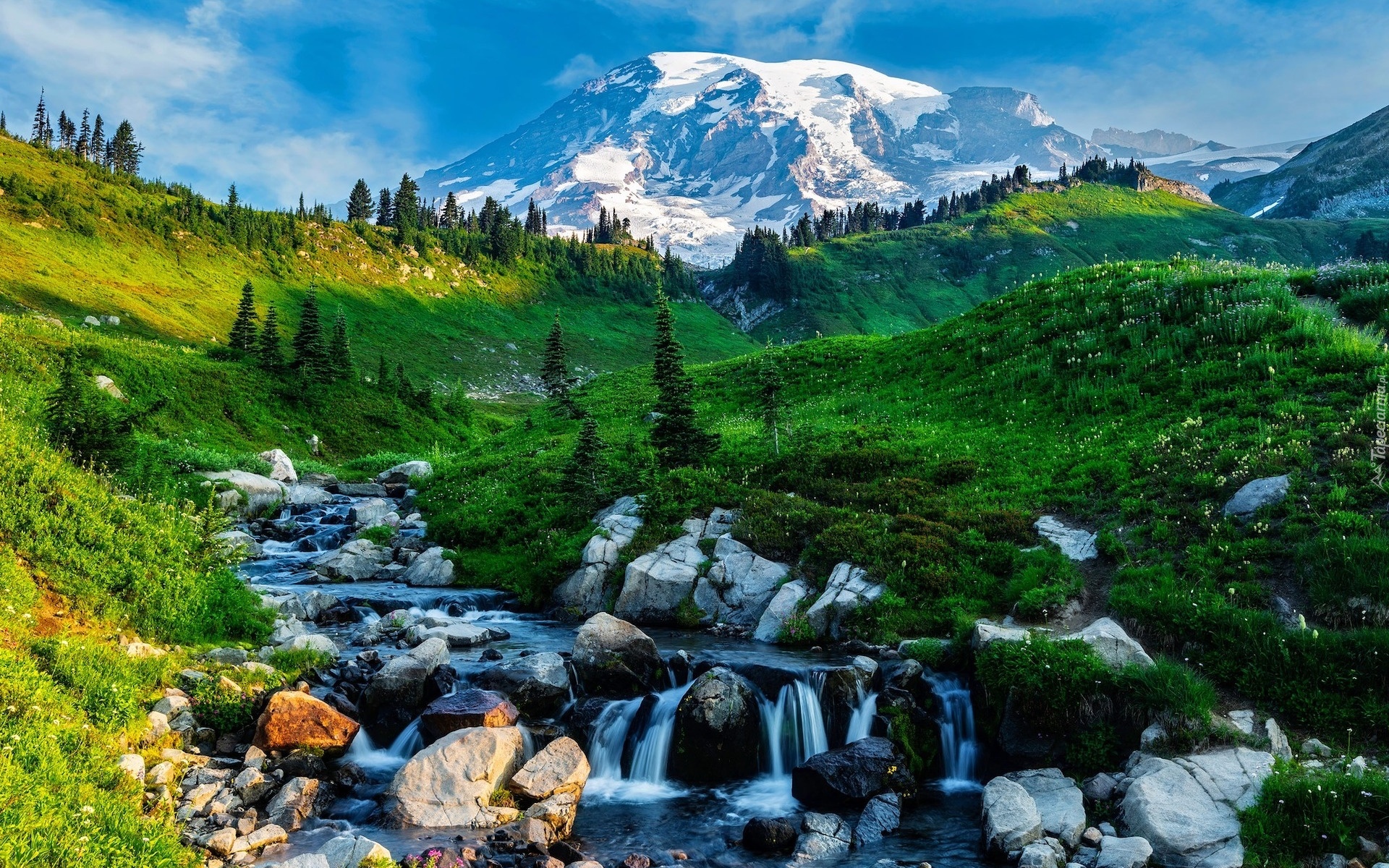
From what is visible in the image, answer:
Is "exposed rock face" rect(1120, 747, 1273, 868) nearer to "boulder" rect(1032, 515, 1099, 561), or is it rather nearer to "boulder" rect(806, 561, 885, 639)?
"boulder" rect(1032, 515, 1099, 561)

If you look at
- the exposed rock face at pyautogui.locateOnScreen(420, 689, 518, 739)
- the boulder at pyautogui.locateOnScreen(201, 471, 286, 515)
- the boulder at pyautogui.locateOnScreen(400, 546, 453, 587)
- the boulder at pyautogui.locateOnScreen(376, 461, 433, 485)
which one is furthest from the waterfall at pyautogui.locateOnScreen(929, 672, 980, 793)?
the boulder at pyautogui.locateOnScreen(376, 461, 433, 485)

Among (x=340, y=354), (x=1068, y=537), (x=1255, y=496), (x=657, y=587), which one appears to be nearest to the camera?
(x=1255, y=496)

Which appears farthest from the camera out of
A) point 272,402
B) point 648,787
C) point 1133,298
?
point 272,402

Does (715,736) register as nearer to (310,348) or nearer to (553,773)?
(553,773)

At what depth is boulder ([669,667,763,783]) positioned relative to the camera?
13141 millimetres

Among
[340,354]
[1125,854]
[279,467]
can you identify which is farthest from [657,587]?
[340,354]

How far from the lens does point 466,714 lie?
13.0 m

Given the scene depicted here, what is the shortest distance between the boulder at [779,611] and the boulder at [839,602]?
52 cm

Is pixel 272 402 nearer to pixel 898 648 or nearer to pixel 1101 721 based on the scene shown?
pixel 898 648

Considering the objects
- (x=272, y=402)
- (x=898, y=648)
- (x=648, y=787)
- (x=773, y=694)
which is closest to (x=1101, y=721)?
(x=898, y=648)

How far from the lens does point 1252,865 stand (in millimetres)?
8688

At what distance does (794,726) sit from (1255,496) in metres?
11.7

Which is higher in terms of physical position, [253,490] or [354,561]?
[253,490]

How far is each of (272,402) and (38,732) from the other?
44295mm
